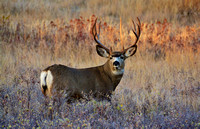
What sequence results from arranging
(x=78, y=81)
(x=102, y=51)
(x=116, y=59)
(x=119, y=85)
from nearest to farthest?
(x=78, y=81) → (x=116, y=59) → (x=102, y=51) → (x=119, y=85)

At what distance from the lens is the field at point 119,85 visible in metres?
4.41

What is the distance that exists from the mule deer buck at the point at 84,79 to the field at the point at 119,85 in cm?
19

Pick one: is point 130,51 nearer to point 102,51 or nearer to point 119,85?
point 102,51

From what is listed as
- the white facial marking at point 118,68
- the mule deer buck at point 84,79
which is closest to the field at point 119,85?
the mule deer buck at point 84,79

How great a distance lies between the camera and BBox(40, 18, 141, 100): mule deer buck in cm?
505

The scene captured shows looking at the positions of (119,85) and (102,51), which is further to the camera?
(119,85)

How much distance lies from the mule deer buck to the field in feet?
0.63

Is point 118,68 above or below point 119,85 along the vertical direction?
above

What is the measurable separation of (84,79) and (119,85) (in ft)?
6.37

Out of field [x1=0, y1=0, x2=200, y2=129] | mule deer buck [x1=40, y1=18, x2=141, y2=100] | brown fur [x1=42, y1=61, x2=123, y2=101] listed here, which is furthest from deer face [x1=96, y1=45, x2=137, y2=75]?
field [x1=0, y1=0, x2=200, y2=129]

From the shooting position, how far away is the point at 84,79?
529 centimetres

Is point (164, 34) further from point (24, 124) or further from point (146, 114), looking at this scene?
point (24, 124)

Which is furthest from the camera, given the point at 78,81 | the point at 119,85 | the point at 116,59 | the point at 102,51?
the point at 119,85

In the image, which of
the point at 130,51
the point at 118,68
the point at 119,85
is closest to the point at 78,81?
the point at 118,68
